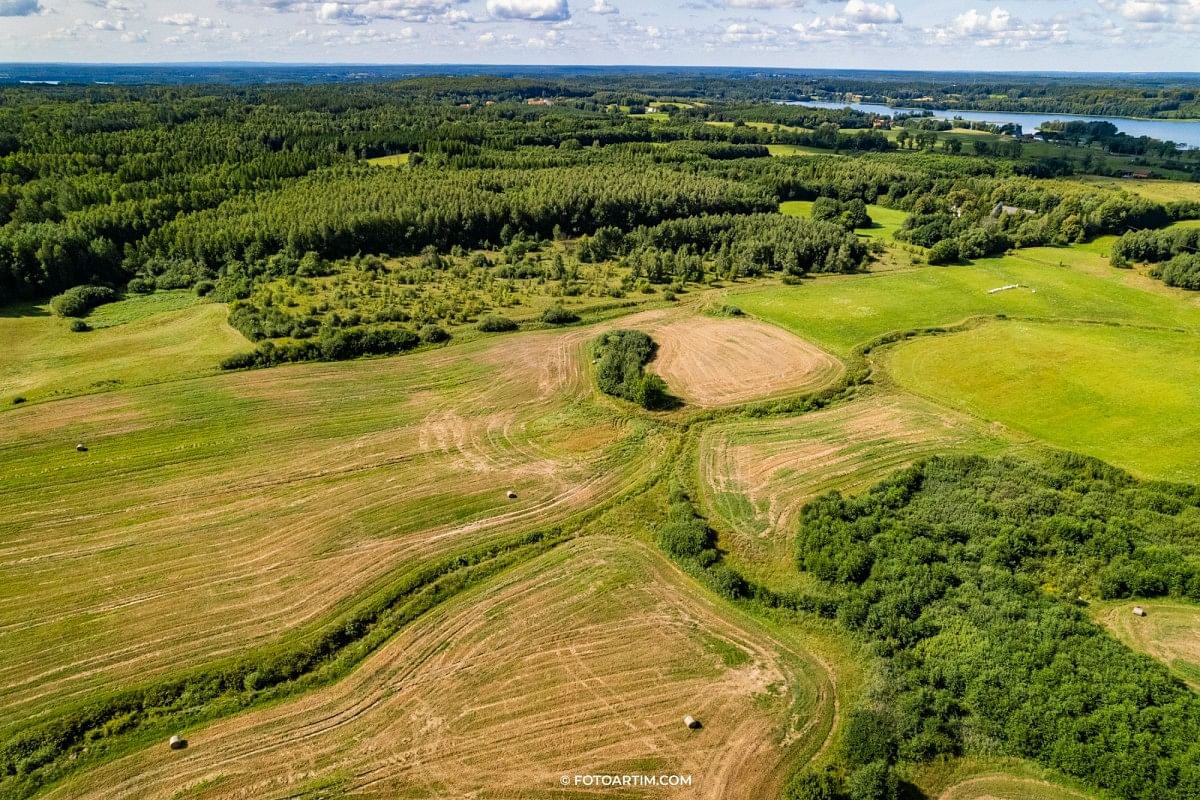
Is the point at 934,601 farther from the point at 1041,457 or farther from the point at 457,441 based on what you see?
the point at 457,441

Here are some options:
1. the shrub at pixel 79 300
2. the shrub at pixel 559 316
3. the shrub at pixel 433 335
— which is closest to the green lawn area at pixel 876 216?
the shrub at pixel 559 316

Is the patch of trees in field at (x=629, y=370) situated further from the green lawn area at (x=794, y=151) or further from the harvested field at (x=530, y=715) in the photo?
the green lawn area at (x=794, y=151)

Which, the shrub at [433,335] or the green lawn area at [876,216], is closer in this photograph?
the shrub at [433,335]

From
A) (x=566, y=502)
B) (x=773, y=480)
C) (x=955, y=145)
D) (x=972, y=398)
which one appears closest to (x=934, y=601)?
(x=773, y=480)

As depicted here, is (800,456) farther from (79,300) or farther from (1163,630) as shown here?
(79,300)

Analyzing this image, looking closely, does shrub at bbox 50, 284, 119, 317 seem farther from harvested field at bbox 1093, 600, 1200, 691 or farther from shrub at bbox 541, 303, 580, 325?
harvested field at bbox 1093, 600, 1200, 691

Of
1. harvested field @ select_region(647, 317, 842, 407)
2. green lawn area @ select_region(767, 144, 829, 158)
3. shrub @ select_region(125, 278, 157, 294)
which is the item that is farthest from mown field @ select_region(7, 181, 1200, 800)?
green lawn area @ select_region(767, 144, 829, 158)
